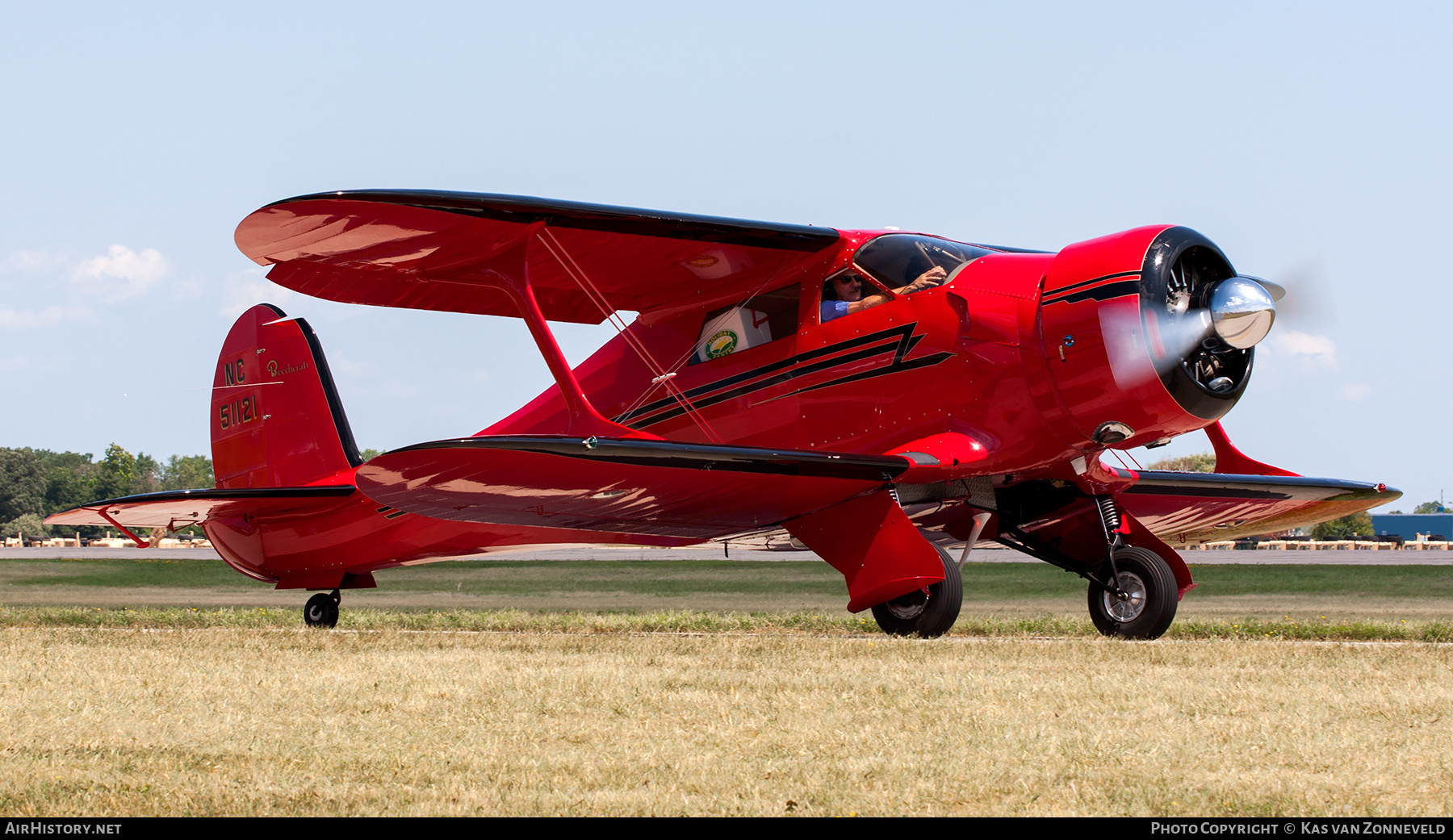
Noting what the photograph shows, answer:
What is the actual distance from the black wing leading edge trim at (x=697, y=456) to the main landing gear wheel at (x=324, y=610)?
6213 millimetres

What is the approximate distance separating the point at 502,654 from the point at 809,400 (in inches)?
128

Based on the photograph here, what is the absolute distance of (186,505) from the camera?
12.6 m

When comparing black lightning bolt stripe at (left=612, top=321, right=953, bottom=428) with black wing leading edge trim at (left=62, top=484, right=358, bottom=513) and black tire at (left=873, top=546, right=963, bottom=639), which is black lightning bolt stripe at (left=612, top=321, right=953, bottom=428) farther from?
black wing leading edge trim at (left=62, top=484, right=358, bottom=513)

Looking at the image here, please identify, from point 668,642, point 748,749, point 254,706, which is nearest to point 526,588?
point 668,642

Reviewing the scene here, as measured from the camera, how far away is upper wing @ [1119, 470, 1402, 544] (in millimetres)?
11930

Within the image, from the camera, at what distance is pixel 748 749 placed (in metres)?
4.77

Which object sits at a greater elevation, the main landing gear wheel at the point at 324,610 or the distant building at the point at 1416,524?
the main landing gear wheel at the point at 324,610

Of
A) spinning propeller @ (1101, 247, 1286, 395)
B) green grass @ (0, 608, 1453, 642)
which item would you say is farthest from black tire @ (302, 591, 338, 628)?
spinning propeller @ (1101, 247, 1286, 395)

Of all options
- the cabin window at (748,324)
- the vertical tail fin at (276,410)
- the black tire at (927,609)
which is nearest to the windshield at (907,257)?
the cabin window at (748,324)

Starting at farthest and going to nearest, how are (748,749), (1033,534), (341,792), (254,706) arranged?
(1033,534) → (254,706) → (748,749) → (341,792)

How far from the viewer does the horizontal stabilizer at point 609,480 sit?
8.80 meters

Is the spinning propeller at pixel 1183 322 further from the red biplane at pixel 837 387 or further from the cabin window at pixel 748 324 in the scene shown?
the cabin window at pixel 748 324

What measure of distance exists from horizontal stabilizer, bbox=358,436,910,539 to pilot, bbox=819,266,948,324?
1.26 meters

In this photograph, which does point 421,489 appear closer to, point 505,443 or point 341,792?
point 505,443
